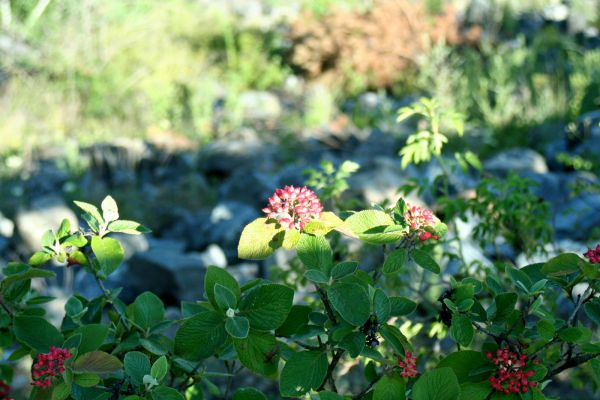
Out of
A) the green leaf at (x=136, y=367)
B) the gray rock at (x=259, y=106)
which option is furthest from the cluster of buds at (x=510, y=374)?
the gray rock at (x=259, y=106)

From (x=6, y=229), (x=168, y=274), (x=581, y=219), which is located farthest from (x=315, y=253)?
(x=6, y=229)

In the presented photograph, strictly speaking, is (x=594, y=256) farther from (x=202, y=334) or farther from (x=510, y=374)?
(x=202, y=334)

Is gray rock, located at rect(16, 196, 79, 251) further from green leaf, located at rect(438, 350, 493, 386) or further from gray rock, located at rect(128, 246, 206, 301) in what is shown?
green leaf, located at rect(438, 350, 493, 386)

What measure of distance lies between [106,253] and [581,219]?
3.07 metres

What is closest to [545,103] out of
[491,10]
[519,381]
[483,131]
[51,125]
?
[483,131]

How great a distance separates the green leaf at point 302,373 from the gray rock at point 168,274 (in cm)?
249

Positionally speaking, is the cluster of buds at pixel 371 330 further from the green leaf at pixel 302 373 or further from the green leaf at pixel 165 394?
the green leaf at pixel 165 394

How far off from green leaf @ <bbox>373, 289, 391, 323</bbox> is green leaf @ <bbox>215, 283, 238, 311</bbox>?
23 centimetres

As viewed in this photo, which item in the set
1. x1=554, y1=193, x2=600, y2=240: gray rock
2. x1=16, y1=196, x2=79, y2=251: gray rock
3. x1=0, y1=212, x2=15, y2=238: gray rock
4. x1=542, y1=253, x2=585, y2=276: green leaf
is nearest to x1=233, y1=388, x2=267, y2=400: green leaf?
x1=542, y1=253, x2=585, y2=276: green leaf

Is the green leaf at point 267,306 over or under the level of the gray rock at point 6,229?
over

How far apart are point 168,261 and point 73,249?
2.24 meters

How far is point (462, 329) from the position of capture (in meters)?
1.20

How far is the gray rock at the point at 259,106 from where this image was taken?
7695 mm

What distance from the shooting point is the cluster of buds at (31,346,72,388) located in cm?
118
